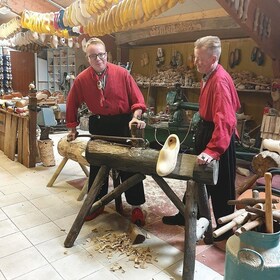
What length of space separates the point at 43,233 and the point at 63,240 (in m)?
0.23

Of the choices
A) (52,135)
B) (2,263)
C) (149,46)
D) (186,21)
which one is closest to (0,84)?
(52,135)

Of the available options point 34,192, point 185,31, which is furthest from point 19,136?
point 185,31

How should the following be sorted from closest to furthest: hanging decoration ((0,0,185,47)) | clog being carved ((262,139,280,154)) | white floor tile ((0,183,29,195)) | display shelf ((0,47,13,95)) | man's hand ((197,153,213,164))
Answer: man's hand ((197,153,213,164)), clog being carved ((262,139,280,154)), hanging decoration ((0,0,185,47)), white floor tile ((0,183,29,195)), display shelf ((0,47,13,95))

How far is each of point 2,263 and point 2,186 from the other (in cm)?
168

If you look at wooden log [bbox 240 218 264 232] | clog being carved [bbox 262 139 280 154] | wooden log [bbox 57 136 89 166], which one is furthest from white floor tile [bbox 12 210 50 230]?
clog being carved [bbox 262 139 280 154]

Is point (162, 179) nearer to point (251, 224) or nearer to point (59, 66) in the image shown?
point (251, 224)

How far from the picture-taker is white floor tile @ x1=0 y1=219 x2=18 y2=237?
2596mm

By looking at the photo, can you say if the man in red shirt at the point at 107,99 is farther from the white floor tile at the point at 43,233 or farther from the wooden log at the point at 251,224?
the wooden log at the point at 251,224

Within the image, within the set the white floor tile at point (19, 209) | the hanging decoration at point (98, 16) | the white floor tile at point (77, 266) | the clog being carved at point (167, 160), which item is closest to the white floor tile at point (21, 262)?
the white floor tile at point (77, 266)

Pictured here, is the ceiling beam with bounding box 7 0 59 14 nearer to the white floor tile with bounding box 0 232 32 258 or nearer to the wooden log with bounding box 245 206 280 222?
the white floor tile with bounding box 0 232 32 258

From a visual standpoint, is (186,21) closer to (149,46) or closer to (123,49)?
(149,46)

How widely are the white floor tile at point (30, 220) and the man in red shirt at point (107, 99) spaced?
1.57 feet

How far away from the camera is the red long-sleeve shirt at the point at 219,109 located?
198 centimetres

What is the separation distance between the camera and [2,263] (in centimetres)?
217
